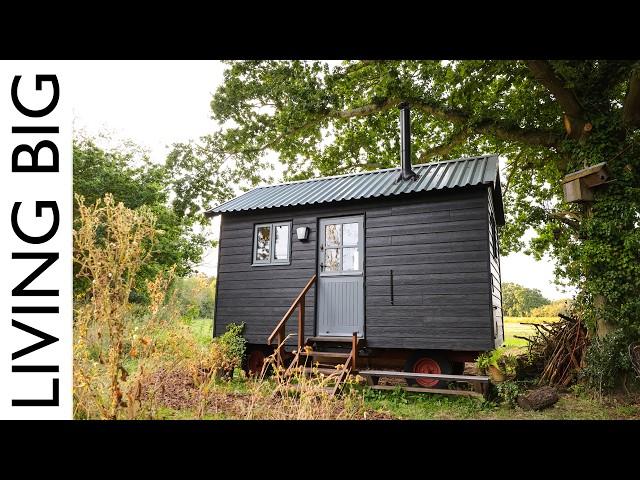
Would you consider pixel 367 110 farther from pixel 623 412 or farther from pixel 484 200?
pixel 623 412

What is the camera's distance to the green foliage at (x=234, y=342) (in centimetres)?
817

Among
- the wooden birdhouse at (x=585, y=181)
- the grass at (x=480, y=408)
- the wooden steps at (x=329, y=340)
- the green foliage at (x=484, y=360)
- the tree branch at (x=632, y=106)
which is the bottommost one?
the grass at (x=480, y=408)

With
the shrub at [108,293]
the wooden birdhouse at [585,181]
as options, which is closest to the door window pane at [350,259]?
the wooden birdhouse at [585,181]

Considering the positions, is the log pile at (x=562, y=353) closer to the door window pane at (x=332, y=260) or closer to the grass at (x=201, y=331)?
the door window pane at (x=332, y=260)

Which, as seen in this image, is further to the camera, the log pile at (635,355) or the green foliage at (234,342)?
the green foliage at (234,342)

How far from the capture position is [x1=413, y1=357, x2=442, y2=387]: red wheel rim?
7109mm

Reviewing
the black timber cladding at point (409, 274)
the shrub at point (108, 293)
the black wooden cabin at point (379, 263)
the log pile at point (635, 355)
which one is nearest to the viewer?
the shrub at point (108, 293)

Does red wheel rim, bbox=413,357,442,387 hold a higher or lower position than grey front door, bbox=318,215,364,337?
lower

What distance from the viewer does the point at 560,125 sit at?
9.15 metres

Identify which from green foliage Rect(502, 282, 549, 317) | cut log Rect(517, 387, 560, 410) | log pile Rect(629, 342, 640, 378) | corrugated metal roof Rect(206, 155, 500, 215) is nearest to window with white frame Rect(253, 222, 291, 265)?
corrugated metal roof Rect(206, 155, 500, 215)

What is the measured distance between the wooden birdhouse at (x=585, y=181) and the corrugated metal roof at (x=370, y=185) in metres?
1.24

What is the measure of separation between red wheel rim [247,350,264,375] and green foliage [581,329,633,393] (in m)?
5.89

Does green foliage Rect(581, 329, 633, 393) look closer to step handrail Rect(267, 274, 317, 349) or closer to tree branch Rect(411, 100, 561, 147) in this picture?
tree branch Rect(411, 100, 561, 147)
